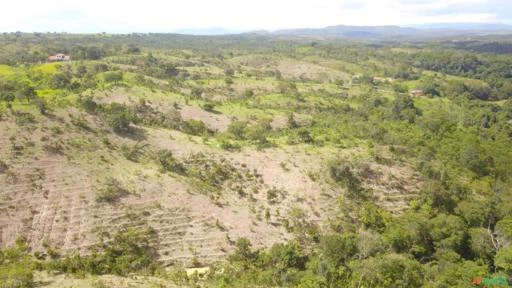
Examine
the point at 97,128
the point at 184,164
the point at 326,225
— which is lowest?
the point at 326,225

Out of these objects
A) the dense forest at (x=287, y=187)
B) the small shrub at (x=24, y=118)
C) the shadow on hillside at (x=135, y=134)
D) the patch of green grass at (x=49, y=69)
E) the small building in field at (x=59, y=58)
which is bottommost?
the dense forest at (x=287, y=187)

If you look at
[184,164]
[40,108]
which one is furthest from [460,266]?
[40,108]

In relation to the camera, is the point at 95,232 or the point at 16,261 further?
the point at 95,232

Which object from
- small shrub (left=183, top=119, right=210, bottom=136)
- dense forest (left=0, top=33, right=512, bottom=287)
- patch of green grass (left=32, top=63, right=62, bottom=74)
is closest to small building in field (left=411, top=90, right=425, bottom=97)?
dense forest (left=0, top=33, right=512, bottom=287)

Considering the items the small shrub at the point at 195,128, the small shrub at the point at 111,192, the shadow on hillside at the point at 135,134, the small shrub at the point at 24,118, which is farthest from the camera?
the small shrub at the point at 195,128

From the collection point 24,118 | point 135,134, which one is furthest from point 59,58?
point 24,118

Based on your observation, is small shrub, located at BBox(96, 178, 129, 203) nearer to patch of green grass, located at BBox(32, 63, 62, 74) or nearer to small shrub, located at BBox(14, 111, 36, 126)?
small shrub, located at BBox(14, 111, 36, 126)

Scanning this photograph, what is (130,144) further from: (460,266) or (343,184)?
(460,266)

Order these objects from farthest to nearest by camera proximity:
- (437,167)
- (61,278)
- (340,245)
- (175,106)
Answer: (175,106) → (437,167) → (340,245) → (61,278)

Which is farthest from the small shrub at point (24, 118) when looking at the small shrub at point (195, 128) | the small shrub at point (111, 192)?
the small shrub at point (195, 128)

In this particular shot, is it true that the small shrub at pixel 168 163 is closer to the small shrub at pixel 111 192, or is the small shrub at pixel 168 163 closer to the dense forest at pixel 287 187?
the dense forest at pixel 287 187

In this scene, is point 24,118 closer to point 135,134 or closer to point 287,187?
point 135,134
